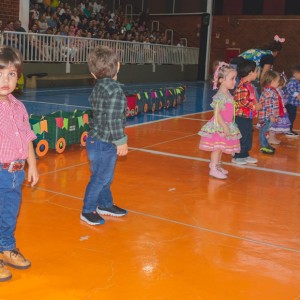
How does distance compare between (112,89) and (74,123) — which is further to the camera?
(74,123)

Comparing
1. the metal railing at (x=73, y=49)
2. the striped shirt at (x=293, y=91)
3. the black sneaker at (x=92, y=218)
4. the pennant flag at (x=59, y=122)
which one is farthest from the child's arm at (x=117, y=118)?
the metal railing at (x=73, y=49)

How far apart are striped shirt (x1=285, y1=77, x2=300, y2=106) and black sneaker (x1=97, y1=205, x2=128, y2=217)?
4988 millimetres

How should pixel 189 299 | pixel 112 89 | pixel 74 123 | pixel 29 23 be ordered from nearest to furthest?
pixel 189 299, pixel 112 89, pixel 74 123, pixel 29 23

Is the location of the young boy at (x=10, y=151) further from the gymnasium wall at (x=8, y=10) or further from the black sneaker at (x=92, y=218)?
the gymnasium wall at (x=8, y=10)

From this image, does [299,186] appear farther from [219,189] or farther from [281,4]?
[281,4]

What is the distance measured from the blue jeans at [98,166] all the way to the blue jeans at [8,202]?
86 cm

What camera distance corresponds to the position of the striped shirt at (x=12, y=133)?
271 cm

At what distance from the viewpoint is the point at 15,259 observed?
2.89 meters

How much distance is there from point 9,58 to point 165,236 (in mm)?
1665

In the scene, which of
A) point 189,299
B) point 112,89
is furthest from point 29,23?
point 189,299

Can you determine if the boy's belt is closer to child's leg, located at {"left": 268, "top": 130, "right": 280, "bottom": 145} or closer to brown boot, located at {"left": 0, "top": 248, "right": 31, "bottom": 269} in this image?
brown boot, located at {"left": 0, "top": 248, "right": 31, "bottom": 269}

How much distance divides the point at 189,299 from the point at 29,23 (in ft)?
50.5

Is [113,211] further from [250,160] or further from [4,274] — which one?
[250,160]

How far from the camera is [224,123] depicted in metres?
5.18
